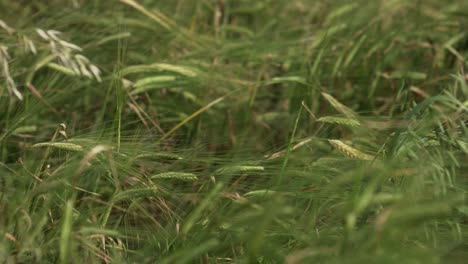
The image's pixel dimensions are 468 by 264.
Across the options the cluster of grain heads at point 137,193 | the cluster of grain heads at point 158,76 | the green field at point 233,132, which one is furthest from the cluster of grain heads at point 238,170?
the cluster of grain heads at point 158,76

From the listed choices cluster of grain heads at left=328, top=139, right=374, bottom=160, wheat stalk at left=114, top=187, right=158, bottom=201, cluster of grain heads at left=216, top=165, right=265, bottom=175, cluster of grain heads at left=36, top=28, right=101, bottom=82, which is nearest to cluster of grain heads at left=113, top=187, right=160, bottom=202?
wheat stalk at left=114, top=187, right=158, bottom=201

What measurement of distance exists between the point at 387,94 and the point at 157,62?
28.9 inches

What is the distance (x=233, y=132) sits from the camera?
2.10 meters

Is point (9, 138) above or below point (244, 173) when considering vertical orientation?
below

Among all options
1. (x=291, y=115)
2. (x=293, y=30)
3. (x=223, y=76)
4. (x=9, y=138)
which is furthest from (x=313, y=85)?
(x=9, y=138)

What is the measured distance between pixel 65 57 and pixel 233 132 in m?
0.52

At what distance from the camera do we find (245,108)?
7.14 feet

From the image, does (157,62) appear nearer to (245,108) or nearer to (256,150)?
(245,108)

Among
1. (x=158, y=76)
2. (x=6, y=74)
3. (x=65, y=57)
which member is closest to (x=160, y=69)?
(x=158, y=76)

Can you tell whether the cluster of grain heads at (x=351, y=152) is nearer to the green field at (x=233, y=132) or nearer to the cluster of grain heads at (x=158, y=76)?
the green field at (x=233, y=132)

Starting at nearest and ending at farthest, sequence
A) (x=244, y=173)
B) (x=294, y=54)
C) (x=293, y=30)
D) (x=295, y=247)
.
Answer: (x=295, y=247), (x=244, y=173), (x=294, y=54), (x=293, y=30)

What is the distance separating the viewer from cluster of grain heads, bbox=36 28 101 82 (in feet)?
6.30

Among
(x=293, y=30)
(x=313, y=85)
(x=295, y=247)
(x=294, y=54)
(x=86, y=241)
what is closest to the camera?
(x=86, y=241)

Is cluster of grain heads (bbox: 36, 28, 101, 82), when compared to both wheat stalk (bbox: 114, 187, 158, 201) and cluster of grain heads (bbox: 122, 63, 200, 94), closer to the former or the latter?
cluster of grain heads (bbox: 122, 63, 200, 94)
